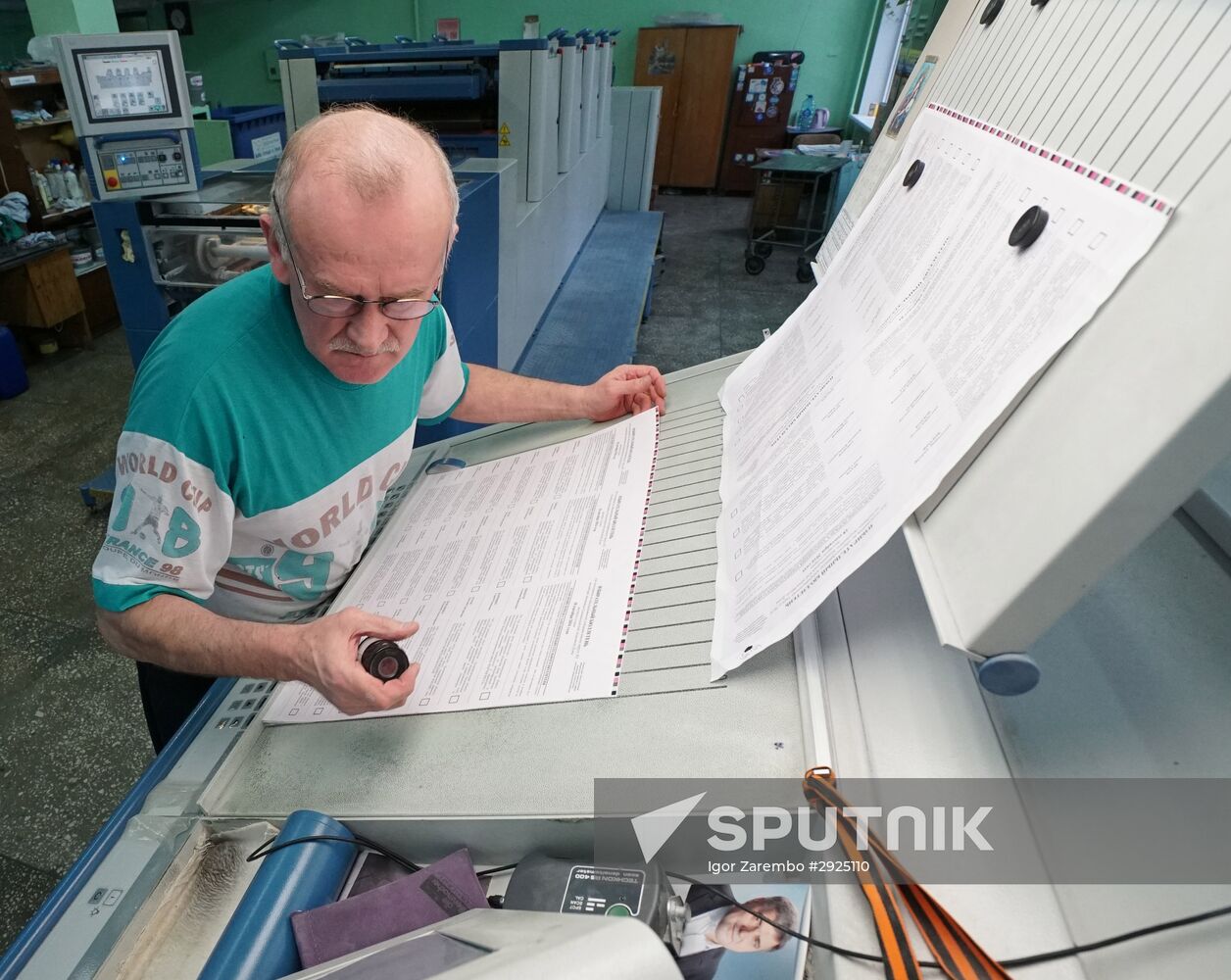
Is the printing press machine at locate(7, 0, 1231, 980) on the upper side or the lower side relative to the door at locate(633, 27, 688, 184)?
upper

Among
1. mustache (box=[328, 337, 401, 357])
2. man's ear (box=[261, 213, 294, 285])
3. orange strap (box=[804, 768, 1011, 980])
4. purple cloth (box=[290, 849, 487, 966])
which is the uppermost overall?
man's ear (box=[261, 213, 294, 285])

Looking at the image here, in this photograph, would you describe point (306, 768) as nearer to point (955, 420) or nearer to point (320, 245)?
point (320, 245)

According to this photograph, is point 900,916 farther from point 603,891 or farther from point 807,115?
point 807,115

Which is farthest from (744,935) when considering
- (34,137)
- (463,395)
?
(34,137)

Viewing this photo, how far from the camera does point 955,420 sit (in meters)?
0.54

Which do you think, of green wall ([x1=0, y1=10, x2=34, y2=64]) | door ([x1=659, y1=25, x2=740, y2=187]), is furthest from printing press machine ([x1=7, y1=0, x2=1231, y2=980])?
door ([x1=659, y1=25, x2=740, y2=187])

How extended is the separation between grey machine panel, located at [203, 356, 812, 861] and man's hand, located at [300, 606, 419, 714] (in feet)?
0.15

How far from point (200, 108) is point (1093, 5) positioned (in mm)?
5021

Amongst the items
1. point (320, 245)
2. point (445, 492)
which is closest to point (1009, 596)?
point (320, 245)

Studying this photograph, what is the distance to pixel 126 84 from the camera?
6.40ft

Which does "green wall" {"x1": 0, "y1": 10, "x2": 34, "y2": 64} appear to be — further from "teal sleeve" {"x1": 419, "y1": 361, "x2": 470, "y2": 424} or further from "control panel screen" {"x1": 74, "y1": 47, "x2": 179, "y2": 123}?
"teal sleeve" {"x1": 419, "y1": 361, "x2": 470, "y2": 424}

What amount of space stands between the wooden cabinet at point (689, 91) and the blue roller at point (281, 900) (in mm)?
8703

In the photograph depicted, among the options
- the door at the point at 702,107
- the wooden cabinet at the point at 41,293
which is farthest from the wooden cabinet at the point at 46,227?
the door at the point at 702,107

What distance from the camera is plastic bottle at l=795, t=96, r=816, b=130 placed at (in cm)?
776
